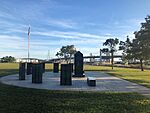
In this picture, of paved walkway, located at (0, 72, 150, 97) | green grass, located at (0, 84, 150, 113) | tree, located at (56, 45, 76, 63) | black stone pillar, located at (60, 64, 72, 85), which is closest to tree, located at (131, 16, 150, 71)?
paved walkway, located at (0, 72, 150, 97)

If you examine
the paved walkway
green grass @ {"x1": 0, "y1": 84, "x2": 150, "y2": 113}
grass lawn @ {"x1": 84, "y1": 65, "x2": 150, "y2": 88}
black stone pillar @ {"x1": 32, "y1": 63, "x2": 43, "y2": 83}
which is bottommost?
green grass @ {"x1": 0, "y1": 84, "x2": 150, "y2": 113}

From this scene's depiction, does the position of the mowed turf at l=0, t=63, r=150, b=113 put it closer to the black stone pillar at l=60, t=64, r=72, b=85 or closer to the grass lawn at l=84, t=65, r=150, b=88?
the black stone pillar at l=60, t=64, r=72, b=85

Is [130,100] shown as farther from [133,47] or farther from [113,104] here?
[133,47]

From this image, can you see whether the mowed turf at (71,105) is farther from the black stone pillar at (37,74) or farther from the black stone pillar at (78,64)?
the black stone pillar at (78,64)

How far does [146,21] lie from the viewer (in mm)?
37312

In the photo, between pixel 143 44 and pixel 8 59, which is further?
pixel 8 59

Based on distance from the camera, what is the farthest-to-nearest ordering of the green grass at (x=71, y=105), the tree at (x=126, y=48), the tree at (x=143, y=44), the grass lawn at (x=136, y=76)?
the tree at (x=126, y=48) → the tree at (x=143, y=44) → the grass lawn at (x=136, y=76) → the green grass at (x=71, y=105)

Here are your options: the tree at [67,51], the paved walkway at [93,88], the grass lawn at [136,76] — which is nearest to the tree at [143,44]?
the grass lawn at [136,76]

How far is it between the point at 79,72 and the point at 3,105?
17.0 metres

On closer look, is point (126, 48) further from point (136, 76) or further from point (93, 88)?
point (93, 88)

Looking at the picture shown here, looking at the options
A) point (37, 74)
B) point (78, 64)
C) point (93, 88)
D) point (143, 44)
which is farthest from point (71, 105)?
point (143, 44)

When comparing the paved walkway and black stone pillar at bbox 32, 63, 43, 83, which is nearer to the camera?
the paved walkway

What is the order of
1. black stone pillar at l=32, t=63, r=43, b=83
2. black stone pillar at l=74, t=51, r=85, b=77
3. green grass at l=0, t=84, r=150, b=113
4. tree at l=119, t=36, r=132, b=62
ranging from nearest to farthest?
green grass at l=0, t=84, r=150, b=113
black stone pillar at l=32, t=63, r=43, b=83
black stone pillar at l=74, t=51, r=85, b=77
tree at l=119, t=36, r=132, b=62

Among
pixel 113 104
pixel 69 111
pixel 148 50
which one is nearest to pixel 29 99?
pixel 69 111
